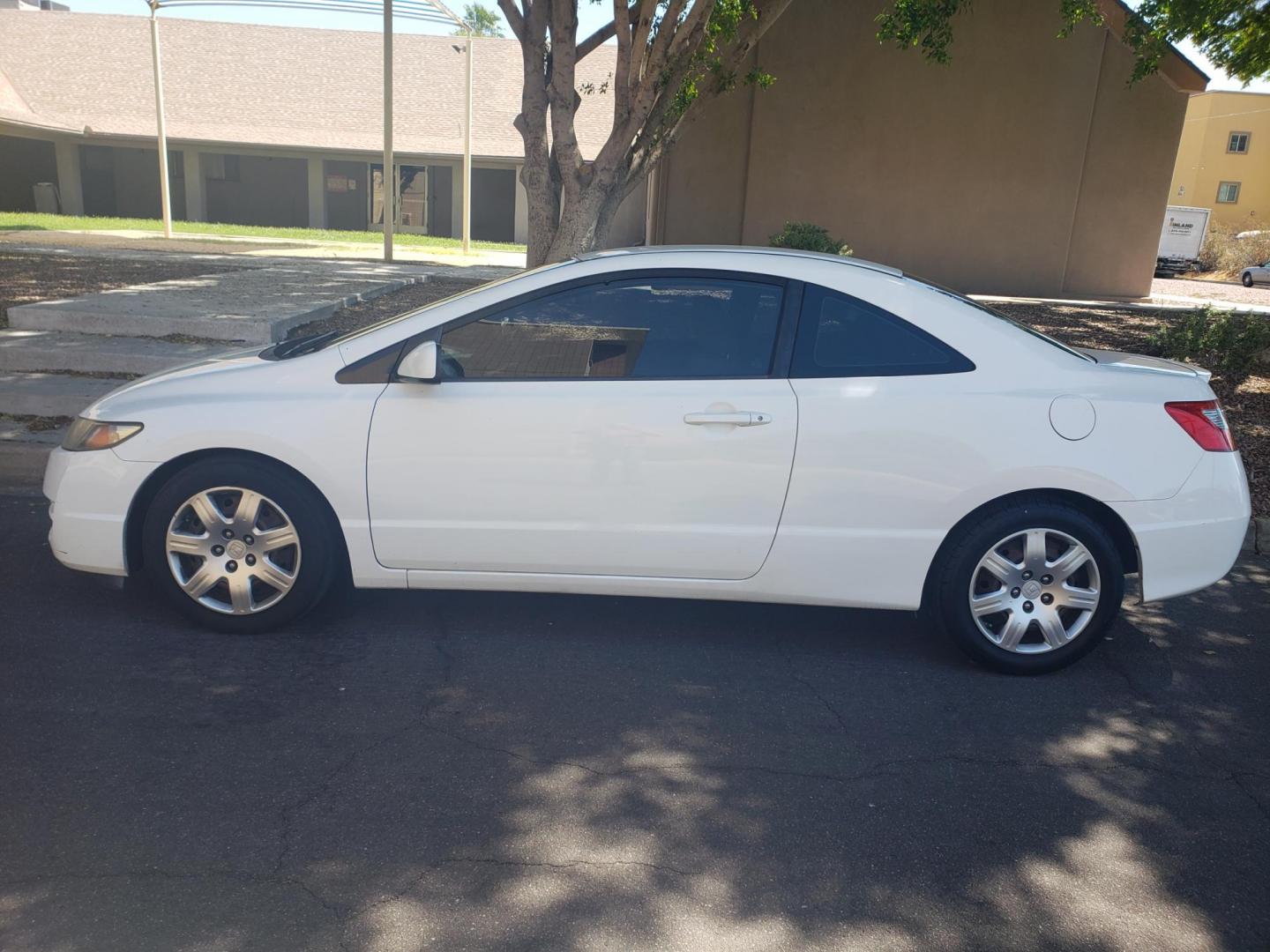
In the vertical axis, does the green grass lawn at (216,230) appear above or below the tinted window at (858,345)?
below

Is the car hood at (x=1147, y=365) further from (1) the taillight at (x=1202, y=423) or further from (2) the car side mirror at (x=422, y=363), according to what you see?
(2) the car side mirror at (x=422, y=363)

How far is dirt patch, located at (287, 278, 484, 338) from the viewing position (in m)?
11.1

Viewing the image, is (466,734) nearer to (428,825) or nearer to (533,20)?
(428,825)

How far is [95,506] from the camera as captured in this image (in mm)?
4500

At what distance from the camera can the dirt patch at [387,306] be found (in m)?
11.1

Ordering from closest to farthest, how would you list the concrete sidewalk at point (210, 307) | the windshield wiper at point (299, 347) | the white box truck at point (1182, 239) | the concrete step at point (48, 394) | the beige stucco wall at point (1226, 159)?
the windshield wiper at point (299, 347), the concrete step at point (48, 394), the concrete sidewalk at point (210, 307), the white box truck at point (1182, 239), the beige stucco wall at point (1226, 159)

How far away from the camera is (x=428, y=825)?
3.28 m

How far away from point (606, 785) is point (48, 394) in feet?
21.4

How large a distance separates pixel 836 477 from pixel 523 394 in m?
1.33

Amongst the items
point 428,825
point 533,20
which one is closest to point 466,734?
point 428,825

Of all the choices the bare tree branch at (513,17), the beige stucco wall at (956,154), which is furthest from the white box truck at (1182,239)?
the bare tree branch at (513,17)

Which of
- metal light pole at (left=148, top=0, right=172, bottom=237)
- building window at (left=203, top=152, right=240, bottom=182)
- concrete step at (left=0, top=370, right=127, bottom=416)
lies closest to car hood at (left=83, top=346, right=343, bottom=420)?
concrete step at (left=0, top=370, right=127, bottom=416)

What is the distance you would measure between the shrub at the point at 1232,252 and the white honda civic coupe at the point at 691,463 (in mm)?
42702

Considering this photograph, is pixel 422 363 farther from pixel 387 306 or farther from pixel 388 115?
pixel 388 115
